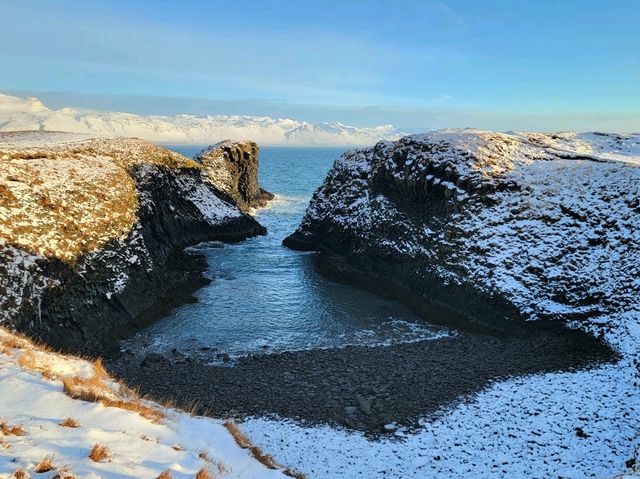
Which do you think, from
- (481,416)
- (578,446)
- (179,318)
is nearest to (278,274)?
(179,318)

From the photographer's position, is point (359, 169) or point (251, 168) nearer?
point (359, 169)

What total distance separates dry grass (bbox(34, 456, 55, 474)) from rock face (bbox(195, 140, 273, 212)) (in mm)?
57283

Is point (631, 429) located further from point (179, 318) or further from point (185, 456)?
point (179, 318)

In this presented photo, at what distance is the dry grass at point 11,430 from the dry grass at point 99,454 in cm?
158

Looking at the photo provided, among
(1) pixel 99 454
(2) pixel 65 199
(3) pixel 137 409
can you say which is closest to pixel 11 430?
(1) pixel 99 454

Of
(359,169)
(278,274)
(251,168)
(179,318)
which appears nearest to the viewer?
(179,318)

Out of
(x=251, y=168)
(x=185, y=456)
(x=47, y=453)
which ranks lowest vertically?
(x=185, y=456)

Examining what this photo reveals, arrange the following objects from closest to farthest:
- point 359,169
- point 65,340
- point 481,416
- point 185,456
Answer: point 185,456 < point 481,416 < point 65,340 < point 359,169

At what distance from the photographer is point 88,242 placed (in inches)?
1297

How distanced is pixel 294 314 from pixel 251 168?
55.5m

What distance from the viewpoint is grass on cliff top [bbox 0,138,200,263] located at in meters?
30.0

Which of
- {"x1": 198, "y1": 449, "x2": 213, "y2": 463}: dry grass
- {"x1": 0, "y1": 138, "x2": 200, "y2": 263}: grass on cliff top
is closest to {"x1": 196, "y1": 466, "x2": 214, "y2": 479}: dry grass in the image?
Result: {"x1": 198, "y1": 449, "x2": 213, "y2": 463}: dry grass

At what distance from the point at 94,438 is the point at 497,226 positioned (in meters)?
32.4

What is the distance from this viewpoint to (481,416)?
20.3 m
